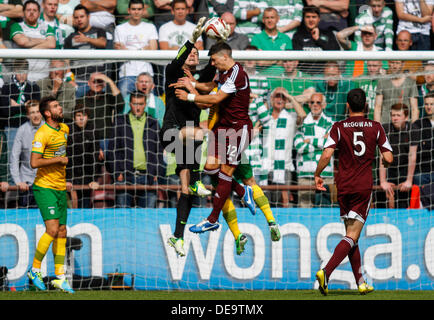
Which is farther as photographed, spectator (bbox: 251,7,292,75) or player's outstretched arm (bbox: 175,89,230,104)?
spectator (bbox: 251,7,292,75)

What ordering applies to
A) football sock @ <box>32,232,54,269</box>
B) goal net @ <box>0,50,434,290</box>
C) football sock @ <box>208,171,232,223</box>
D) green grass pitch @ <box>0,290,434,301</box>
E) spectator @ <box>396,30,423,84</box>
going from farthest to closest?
1. spectator @ <box>396,30,423,84</box>
2. goal net @ <box>0,50,434,290</box>
3. football sock @ <box>32,232,54,269</box>
4. football sock @ <box>208,171,232,223</box>
5. green grass pitch @ <box>0,290,434,301</box>

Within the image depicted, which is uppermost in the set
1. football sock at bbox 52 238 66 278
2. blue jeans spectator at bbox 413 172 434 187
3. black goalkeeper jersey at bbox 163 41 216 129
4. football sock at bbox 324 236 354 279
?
black goalkeeper jersey at bbox 163 41 216 129

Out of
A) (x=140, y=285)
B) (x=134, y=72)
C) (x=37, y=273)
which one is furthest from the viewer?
(x=134, y=72)

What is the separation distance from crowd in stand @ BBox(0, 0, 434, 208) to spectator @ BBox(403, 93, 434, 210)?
2 centimetres

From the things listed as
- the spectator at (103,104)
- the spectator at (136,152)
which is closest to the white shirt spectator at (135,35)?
the spectator at (103,104)

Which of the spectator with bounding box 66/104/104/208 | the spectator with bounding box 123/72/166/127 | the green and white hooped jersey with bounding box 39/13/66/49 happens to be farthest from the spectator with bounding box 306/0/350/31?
the spectator with bounding box 66/104/104/208

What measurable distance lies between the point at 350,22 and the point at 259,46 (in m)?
1.95

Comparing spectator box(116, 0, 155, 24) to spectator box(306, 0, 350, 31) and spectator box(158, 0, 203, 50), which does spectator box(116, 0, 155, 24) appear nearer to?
spectator box(158, 0, 203, 50)

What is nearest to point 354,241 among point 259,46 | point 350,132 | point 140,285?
point 350,132

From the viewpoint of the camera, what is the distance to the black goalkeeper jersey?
32.4ft

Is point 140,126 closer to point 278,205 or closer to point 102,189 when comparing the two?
point 102,189

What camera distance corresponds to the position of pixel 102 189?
12.5 m

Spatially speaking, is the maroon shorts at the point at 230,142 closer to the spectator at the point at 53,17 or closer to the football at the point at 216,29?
the football at the point at 216,29

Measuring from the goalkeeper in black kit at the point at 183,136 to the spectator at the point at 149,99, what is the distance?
250cm
